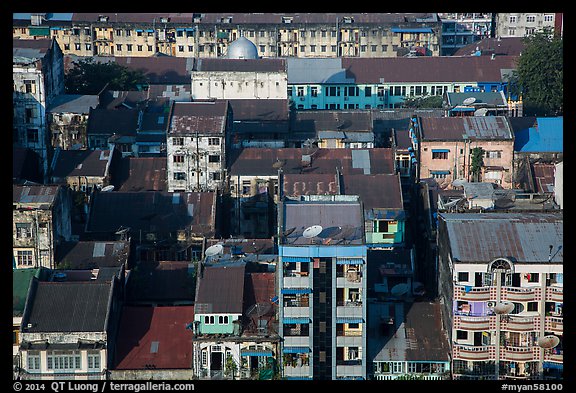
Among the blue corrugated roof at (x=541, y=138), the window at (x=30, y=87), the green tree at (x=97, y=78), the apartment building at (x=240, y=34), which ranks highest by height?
the apartment building at (x=240, y=34)

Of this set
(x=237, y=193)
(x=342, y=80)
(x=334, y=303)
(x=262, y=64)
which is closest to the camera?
(x=334, y=303)

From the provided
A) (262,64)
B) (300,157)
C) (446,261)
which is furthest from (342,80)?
(446,261)

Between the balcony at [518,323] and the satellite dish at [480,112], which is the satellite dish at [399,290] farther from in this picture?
the satellite dish at [480,112]

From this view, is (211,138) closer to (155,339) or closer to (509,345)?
(155,339)

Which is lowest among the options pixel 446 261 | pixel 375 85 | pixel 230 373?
pixel 230 373

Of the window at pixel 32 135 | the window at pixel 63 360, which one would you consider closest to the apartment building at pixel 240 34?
the window at pixel 32 135

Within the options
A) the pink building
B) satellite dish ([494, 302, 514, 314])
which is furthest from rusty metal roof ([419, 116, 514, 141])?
satellite dish ([494, 302, 514, 314])

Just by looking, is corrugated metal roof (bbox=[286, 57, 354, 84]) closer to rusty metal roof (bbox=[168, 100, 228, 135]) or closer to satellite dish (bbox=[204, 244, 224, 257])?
rusty metal roof (bbox=[168, 100, 228, 135])
